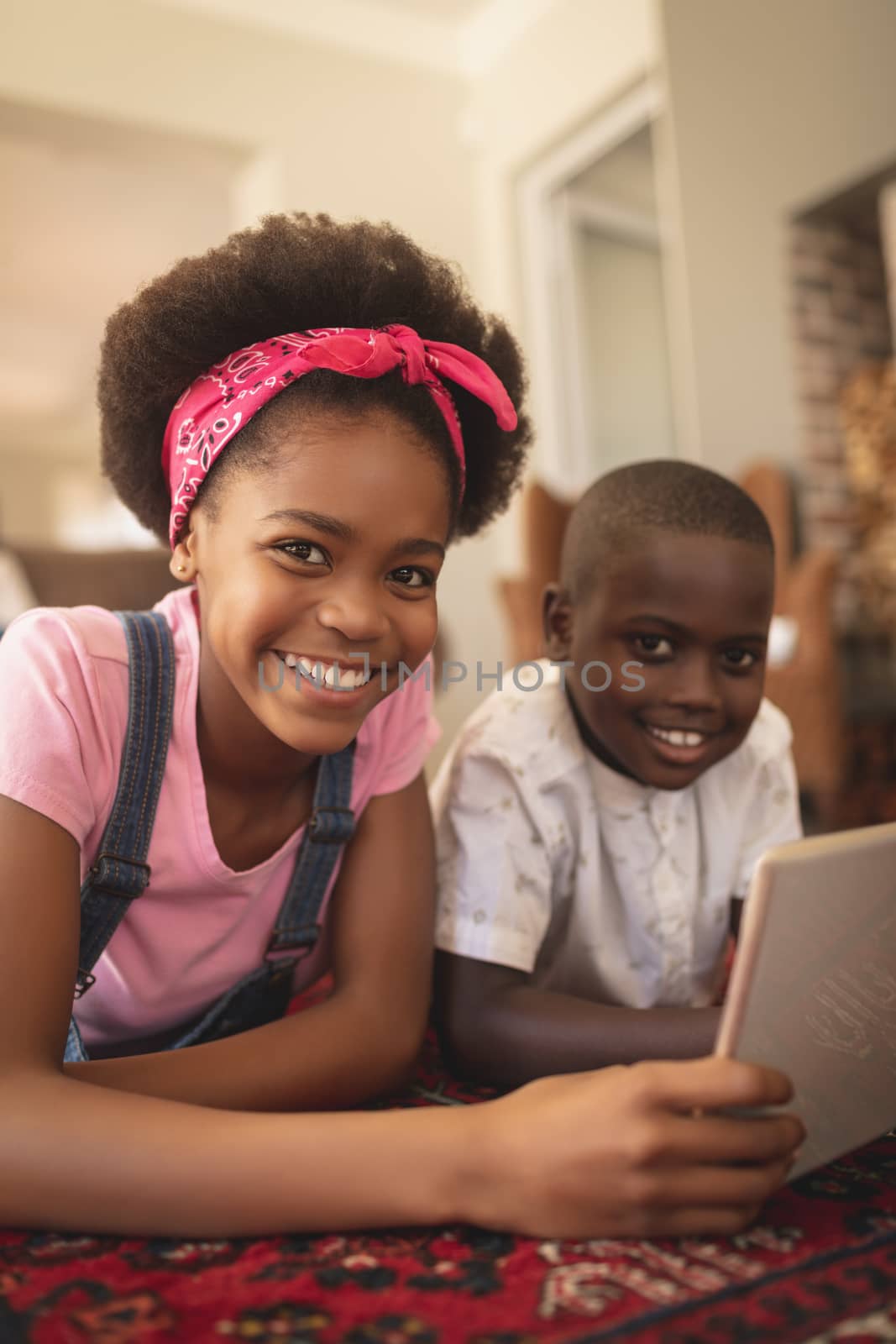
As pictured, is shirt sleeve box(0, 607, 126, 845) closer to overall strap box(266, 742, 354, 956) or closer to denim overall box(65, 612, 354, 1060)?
denim overall box(65, 612, 354, 1060)

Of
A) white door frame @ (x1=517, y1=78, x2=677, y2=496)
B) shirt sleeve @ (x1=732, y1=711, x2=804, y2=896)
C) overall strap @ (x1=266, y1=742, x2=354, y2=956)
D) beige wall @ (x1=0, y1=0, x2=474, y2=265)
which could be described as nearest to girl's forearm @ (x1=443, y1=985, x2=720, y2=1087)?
overall strap @ (x1=266, y1=742, x2=354, y2=956)

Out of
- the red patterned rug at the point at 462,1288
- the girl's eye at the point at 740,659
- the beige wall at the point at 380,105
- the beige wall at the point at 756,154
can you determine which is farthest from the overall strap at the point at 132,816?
the beige wall at the point at 380,105

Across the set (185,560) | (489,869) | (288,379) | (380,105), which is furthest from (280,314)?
Answer: (380,105)

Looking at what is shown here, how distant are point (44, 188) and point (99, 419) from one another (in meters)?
4.59

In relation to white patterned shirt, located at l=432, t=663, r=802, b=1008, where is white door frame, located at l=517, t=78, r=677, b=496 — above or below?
above

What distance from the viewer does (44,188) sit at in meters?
4.86

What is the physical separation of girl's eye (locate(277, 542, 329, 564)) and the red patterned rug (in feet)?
1.32

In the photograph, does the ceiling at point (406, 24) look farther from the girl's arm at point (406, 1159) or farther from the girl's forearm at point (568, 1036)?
the girl's arm at point (406, 1159)

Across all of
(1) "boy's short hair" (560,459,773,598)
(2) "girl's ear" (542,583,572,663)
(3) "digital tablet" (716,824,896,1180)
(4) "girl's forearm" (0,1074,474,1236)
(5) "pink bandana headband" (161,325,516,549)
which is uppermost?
(5) "pink bandana headband" (161,325,516,549)

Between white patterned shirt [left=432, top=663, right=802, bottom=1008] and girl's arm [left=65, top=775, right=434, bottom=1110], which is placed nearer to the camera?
girl's arm [left=65, top=775, right=434, bottom=1110]

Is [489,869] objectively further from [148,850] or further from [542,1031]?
[148,850]

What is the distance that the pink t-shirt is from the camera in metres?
0.72

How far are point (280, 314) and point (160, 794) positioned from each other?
0.36 metres

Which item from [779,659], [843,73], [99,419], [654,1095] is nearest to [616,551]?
[99,419]
